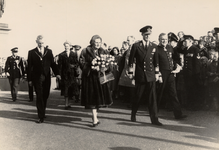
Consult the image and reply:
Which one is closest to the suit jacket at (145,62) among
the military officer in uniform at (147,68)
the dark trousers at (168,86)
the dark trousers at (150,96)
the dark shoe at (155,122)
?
the military officer in uniform at (147,68)

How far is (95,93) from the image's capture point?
6633 millimetres

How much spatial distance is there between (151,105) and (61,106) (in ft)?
12.6

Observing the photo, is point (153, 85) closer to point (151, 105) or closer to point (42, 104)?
point (151, 105)

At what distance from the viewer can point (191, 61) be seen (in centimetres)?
829

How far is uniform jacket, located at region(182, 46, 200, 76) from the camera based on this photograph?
322 inches

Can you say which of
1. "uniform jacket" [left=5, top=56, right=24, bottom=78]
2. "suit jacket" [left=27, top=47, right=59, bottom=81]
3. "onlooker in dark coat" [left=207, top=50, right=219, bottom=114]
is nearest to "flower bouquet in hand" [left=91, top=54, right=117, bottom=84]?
"suit jacket" [left=27, top=47, right=59, bottom=81]

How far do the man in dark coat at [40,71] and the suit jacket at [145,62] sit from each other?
2149mm

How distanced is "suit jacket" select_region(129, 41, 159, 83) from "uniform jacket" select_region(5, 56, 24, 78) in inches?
251

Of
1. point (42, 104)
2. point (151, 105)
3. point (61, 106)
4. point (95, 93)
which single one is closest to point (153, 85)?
point (151, 105)

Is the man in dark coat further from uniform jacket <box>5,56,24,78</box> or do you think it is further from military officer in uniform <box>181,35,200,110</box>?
uniform jacket <box>5,56,24,78</box>

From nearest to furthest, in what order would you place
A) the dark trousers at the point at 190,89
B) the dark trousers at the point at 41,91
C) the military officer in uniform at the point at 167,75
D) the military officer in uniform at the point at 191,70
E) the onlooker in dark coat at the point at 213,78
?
the dark trousers at the point at 41,91 < the military officer in uniform at the point at 167,75 < the onlooker in dark coat at the point at 213,78 < the military officer in uniform at the point at 191,70 < the dark trousers at the point at 190,89

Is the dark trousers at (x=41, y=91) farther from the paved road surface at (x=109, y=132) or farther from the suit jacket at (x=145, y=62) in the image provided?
the suit jacket at (x=145, y=62)

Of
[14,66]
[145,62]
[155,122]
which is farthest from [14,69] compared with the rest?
[155,122]

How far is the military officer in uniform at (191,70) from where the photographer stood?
26.9 ft
